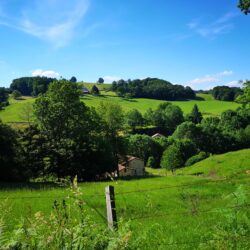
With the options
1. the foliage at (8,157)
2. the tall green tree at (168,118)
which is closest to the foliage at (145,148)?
the tall green tree at (168,118)

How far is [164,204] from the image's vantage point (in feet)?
82.9

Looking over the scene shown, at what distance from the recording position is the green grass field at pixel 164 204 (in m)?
9.27

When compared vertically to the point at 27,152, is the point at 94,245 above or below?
above

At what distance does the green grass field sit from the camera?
927 centimetres

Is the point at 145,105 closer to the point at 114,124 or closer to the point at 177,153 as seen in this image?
the point at 177,153

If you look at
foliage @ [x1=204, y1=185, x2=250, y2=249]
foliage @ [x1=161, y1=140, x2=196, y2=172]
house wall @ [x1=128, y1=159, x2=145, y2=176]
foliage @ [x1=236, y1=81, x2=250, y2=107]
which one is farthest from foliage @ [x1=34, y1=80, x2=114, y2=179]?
foliage @ [x1=204, y1=185, x2=250, y2=249]

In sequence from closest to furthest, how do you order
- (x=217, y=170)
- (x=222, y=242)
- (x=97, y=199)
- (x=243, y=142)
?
(x=222, y=242) < (x=97, y=199) < (x=217, y=170) < (x=243, y=142)

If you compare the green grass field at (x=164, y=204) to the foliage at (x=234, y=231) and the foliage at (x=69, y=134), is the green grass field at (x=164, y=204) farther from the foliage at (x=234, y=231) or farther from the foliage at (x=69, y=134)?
the foliage at (x=69, y=134)

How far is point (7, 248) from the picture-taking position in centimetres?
483

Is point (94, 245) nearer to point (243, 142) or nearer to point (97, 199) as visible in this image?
point (97, 199)

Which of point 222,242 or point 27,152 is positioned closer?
point 222,242

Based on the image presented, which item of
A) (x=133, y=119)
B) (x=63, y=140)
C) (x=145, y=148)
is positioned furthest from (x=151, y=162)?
(x=63, y=140)

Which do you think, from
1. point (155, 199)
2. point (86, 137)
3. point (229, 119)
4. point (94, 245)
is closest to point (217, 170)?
point (86, 137)

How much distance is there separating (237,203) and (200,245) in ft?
6.26
